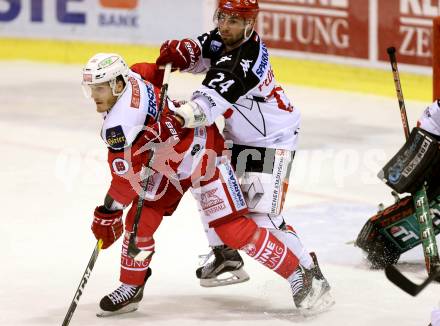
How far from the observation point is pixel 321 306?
434 centimetres

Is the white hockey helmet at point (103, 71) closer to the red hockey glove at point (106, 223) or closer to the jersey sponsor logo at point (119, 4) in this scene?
the red hockey glove at point (106, 223)

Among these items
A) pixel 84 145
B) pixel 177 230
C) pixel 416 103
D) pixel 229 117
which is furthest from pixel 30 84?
pixel 229 117

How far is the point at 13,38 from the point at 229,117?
5767 millimetres

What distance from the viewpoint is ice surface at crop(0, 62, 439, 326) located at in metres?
4.37

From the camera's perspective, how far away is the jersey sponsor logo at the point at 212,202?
4211mm

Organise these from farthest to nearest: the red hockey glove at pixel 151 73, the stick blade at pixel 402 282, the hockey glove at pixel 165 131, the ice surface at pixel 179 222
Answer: the red hockey glove at pixel 151 73 < the ice surface at pixel 179 222 < the hockey glove at pixel 165 131 < the stick blade at pixel 402 282

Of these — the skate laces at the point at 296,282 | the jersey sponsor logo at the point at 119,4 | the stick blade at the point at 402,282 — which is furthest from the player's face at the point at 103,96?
the jersey sponsor logo at the point at 119,4

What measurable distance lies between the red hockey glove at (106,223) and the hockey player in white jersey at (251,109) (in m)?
0.45

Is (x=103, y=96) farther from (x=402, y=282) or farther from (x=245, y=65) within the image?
(x=402, y=282)

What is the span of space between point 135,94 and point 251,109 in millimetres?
517

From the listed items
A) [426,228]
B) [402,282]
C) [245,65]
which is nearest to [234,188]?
[245,65]

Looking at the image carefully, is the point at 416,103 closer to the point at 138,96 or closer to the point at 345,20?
the point at 345,20

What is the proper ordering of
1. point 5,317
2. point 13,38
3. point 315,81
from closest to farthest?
point 5,317 → point 315,81 → point 13,38

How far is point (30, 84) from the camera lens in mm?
9125
